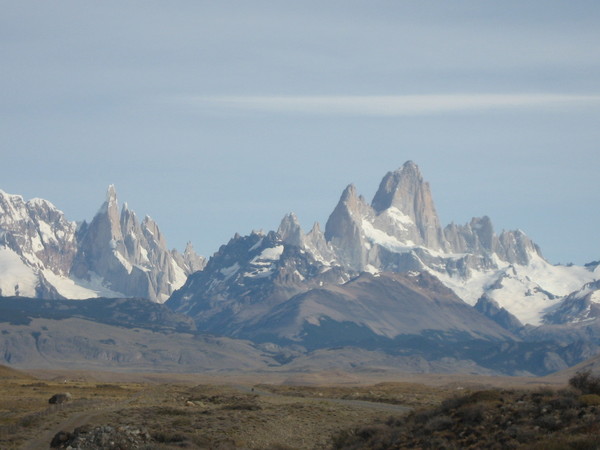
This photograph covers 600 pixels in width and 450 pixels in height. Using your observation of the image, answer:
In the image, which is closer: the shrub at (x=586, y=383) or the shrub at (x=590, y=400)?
the shrub at (x=590, y=400)

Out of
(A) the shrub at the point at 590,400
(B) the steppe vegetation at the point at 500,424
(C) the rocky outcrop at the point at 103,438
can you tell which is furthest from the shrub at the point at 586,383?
(C) the rocky outcrop at the point at 103,438

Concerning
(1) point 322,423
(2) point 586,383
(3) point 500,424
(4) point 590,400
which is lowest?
(1) point 322,423

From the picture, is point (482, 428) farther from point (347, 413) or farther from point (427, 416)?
point (347, 413)

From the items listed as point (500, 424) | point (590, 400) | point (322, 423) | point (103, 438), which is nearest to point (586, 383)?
point (590, 400)

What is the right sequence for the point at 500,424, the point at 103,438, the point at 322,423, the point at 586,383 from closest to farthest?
1. the point at 500,424
2. the point at 103,438
3. the point at 586,383
4. the point at 322,423

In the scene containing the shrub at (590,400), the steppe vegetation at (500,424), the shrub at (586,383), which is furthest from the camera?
the shrub at (586,383)

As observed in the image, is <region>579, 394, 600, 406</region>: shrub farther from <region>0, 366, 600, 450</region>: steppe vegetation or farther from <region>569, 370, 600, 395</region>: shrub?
<region>569, 370, 600, 395</region>: shrub

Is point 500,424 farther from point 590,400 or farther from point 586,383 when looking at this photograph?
point 586,383

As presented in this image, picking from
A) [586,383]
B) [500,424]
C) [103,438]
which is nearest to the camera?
[500,424]

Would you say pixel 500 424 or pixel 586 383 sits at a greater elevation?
pixel 586 383

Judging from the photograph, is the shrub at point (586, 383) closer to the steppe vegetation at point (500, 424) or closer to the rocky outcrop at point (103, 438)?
the steppe vegetation at point (500, 424)

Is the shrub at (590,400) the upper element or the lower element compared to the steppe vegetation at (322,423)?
upper

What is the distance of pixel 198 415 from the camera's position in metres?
78.3

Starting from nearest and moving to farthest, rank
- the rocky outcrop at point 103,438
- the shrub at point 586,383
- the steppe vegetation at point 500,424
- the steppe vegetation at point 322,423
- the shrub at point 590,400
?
the steppe vegetation at point 500,424 < the steppe vegetation at point 322,423 < the shrub at point 590,400 < the shrub at point 586,383 < the rocky outcrop at point 103,438
